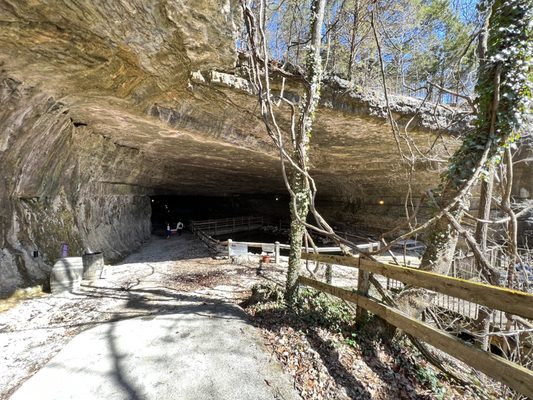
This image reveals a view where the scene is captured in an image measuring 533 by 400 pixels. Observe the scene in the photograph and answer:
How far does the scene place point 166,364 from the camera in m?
3.47

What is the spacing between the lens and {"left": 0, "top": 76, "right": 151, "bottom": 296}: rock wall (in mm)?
5738

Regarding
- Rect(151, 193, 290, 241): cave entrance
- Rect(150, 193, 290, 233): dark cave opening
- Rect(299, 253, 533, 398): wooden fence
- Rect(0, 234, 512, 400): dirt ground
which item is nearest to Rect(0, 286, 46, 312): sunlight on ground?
Rect(0, 234, 512, 400): dirt ground

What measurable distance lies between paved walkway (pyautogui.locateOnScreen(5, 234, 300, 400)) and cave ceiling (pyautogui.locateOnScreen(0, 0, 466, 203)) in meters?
3.92

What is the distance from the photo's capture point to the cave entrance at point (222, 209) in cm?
2247

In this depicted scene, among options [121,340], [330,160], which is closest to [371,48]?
[330,160]

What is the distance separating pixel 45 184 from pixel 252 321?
26.9ft

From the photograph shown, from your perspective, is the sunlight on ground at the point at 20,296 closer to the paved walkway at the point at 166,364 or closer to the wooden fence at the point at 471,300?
the paved walkway at the point at 166,364

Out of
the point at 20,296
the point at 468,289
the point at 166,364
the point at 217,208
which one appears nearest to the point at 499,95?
the point at 468,289

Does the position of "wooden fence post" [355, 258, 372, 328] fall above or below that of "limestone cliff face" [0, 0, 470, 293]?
below

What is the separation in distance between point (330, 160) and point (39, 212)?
11.8 meters

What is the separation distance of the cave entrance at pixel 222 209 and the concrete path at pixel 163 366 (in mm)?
14533

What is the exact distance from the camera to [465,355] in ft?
7.67

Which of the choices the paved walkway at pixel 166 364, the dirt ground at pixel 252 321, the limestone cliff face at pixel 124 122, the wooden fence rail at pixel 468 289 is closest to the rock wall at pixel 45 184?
the limestone cliff face at pixel 124 122

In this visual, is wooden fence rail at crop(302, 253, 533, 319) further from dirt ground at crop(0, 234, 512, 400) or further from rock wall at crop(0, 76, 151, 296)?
rock wall at crop(0, 76, 151, 296)
